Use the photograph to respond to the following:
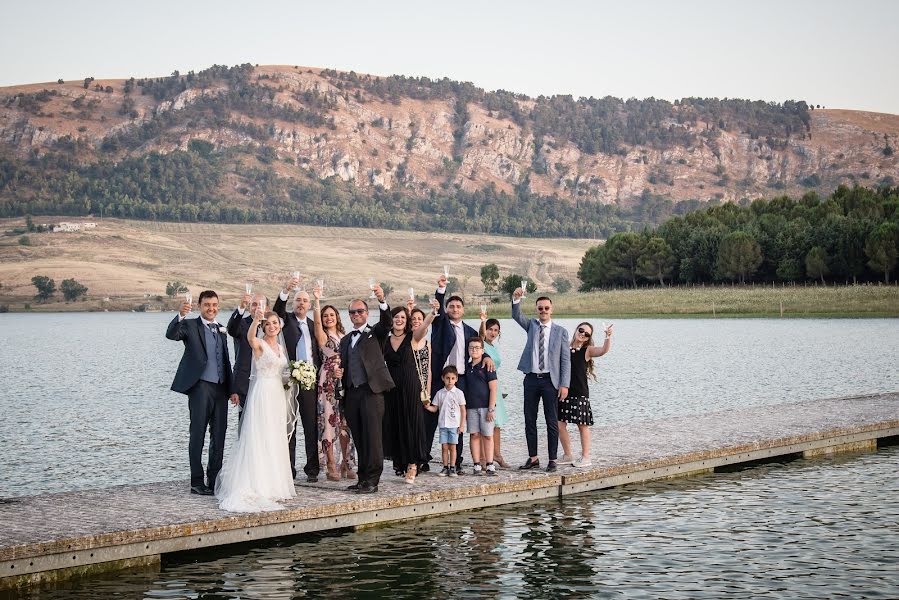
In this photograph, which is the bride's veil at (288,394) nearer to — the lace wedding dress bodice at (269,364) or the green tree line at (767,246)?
the lace wedding dress bodice at (269,364)

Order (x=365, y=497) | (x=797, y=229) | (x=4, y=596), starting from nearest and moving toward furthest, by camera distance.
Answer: (x=4, y=596), (x=365, y=497), (x=797, y=229)

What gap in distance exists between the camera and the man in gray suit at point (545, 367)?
16.9 m

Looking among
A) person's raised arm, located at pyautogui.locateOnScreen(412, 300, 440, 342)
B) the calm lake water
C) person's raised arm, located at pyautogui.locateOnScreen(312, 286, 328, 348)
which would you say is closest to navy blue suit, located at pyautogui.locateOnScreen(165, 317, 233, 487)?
person's raised arm, located at pyautogui.locateOnScreen(312, 286, 328, 348)

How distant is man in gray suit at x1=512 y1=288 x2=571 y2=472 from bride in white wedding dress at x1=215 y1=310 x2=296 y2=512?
13.3 ft

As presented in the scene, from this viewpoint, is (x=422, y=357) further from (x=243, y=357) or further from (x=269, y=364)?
(x=243, y=357)

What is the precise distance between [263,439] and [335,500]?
4.25 feet

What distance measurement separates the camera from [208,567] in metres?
13.8

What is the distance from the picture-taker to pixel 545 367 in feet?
55.9

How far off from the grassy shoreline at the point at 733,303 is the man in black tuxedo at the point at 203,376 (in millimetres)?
100662

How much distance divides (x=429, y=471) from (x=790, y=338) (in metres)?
66.7

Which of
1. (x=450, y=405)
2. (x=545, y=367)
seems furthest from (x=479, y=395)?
(x=545, y=367)

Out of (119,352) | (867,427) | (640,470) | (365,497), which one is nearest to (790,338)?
(119,352)

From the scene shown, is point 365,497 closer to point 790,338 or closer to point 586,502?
point 586,502

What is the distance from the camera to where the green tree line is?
395 ft
